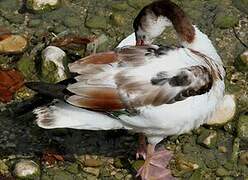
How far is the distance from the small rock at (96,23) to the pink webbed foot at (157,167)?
1.10 meters

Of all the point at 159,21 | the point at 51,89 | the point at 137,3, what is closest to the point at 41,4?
the point at 137,3

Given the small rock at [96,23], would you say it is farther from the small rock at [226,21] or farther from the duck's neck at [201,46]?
the duck's neck at [201,46]

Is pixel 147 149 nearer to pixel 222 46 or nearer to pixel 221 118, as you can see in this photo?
pixel 221 118

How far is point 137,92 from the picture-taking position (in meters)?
3.59

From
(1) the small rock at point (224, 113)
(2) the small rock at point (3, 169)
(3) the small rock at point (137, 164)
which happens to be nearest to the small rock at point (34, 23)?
(2) the small rock at point (3, 169)

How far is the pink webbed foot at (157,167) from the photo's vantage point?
4.05 metres

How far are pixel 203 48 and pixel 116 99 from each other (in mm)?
→ 786

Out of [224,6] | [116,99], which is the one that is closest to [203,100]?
[116,99]

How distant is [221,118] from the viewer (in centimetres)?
426

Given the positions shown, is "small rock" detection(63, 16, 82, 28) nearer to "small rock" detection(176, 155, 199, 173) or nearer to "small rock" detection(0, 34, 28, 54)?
"small rock" detection(0, 34, 28, 54)

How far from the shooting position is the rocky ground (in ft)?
13.5

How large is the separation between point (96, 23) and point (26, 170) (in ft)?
4.45

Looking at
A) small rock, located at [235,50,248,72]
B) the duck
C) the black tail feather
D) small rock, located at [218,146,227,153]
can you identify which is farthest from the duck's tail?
small rock, located at [235,50,248,72]

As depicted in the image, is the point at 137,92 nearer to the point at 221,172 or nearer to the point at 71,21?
the point at 221,172
